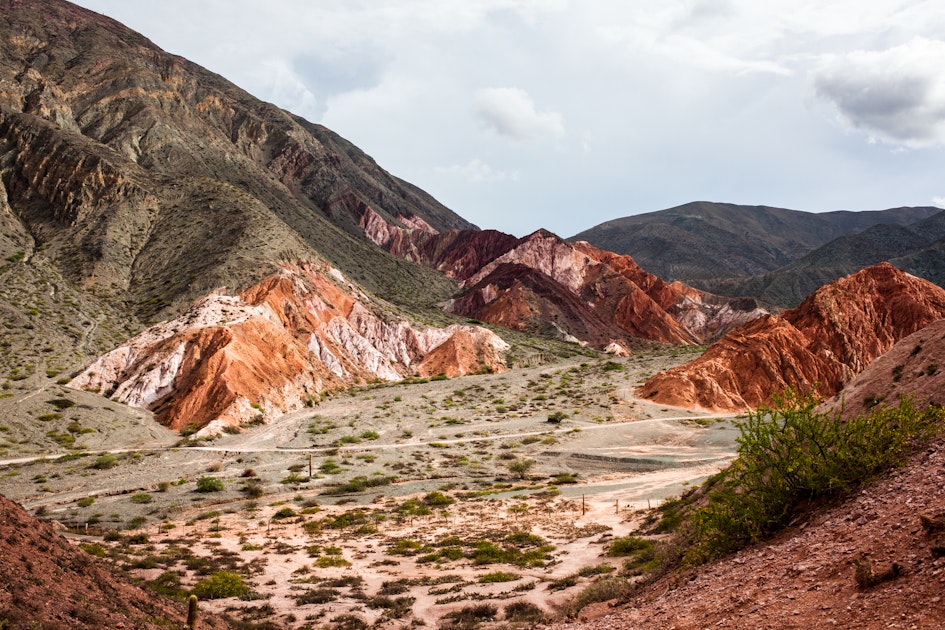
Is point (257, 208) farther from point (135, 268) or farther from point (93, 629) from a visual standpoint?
point (93, 629)

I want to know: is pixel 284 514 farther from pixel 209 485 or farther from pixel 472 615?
pixel 472 615

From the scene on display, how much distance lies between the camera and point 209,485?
134 feet

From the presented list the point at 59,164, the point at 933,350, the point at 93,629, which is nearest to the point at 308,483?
the point at 93,629

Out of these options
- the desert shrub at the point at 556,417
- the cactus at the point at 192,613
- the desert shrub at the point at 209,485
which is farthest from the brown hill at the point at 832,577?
the desert shrub at the point at 556,417

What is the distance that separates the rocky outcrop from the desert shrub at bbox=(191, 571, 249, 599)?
37.2m

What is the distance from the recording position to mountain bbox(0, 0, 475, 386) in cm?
7775

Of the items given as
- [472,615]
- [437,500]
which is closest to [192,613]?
[472,615]

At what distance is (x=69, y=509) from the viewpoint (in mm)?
35000

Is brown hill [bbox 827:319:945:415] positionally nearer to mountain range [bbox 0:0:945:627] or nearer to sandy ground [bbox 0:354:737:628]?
mountain range [bbox 0:0:945:627]

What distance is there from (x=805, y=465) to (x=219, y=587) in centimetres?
1872

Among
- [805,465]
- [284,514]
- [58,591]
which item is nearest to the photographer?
[58,591]

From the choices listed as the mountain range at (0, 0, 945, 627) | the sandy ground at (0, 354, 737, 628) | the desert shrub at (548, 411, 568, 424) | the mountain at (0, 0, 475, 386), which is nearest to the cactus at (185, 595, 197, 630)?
the mountain range at (0, 0, 945, 627)

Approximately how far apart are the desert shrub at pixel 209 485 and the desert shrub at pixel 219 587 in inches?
791

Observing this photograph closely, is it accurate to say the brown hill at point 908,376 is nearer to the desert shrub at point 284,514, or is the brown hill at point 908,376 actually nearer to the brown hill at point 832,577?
the brown hill at point 832,577
